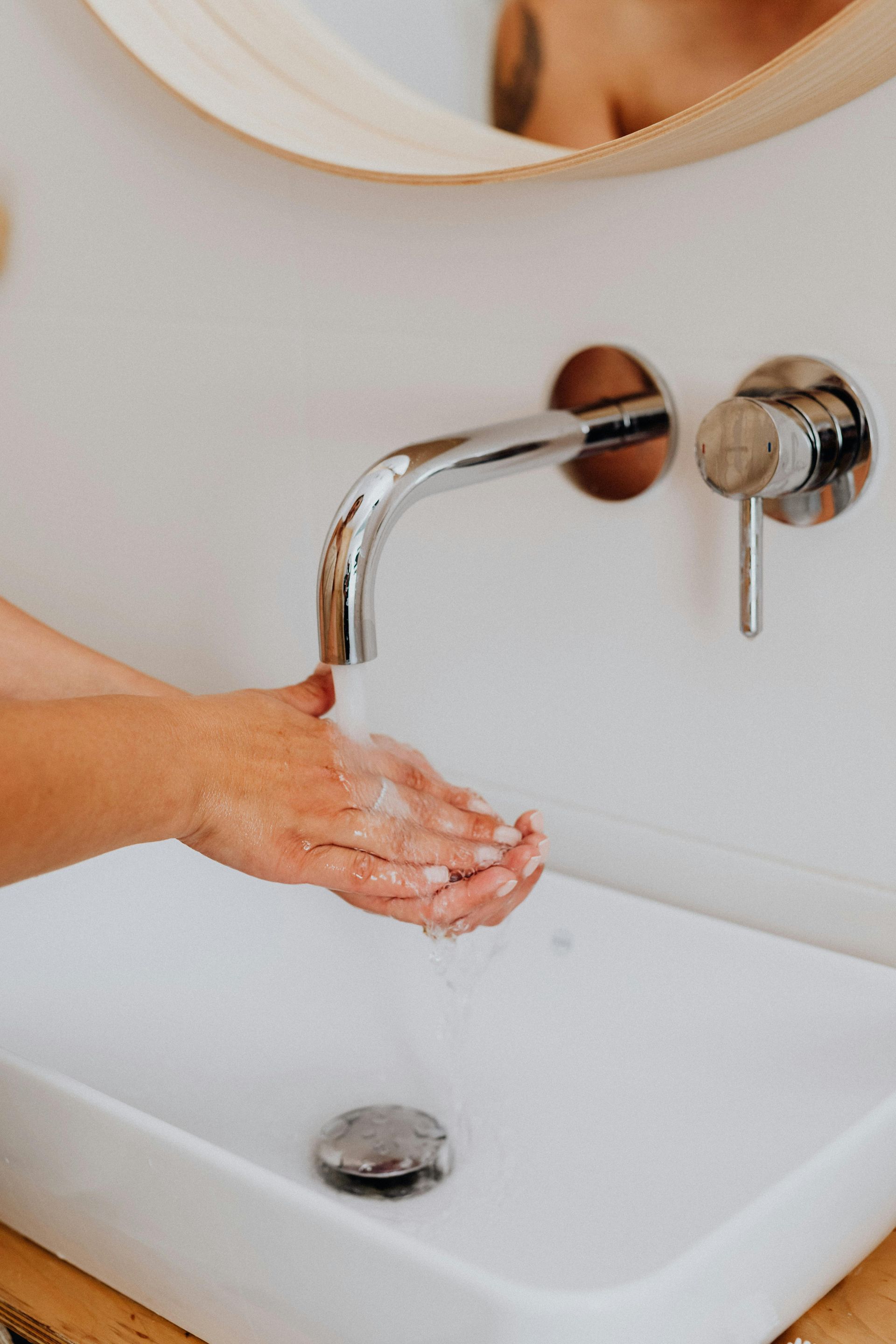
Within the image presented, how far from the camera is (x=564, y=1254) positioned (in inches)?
25.7

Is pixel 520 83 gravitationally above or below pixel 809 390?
above

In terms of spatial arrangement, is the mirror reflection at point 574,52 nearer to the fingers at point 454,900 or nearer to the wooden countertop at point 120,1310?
the fingers at point 454,900

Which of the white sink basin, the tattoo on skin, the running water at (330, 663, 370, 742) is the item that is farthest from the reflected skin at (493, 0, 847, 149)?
the white sink basin

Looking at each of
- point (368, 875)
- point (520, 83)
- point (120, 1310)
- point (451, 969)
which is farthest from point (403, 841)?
point (520, 83)

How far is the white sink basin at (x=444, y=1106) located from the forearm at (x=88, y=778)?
→ 132mm

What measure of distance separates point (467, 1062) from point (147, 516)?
53cm

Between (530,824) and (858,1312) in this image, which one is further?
(530,824)

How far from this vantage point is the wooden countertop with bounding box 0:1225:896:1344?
2.04 ft

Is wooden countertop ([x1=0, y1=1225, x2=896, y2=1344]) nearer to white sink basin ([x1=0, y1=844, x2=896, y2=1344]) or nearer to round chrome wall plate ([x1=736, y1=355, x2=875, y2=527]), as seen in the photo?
white sink basin ([x1=0, y1=844, x2=896, y2=1344])

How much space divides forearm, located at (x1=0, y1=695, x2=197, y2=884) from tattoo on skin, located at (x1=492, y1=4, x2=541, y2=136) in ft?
1.34

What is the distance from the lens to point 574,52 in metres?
0.77

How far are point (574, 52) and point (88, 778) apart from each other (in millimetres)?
492

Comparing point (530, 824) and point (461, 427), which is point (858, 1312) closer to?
point (530, 824)

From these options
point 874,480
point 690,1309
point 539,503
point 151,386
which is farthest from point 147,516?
point 690,1309
